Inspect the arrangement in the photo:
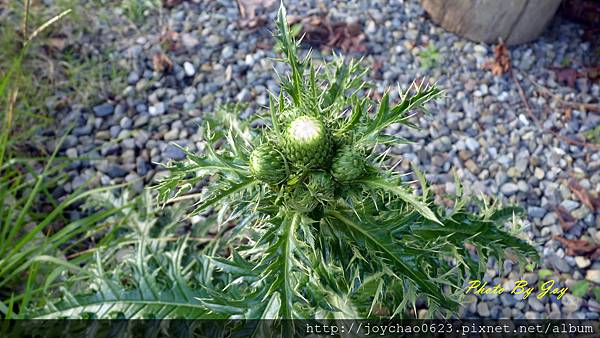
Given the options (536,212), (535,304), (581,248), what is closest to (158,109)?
(536,212)

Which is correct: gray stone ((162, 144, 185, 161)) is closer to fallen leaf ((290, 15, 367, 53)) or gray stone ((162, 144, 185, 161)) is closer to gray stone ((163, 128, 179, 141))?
gray stone ((163, 128, 179, 141))

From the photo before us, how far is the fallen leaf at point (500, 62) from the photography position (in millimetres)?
3846

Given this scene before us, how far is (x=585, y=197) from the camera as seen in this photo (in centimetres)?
321

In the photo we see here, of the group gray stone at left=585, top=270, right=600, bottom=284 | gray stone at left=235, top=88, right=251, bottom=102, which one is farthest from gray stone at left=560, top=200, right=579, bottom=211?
gray stone at left=235, top=88, right=251, bottom=102

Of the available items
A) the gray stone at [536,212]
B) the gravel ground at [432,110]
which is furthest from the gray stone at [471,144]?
the gray stone at [536,212]

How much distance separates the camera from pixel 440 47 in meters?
4.00

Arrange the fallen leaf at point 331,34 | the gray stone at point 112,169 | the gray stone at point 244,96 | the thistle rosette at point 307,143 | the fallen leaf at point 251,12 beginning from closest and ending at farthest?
the thistle rosette at point 307,143 → the gray stone at point 112,169 → the gray stone at point 244,96 → the fallen leaf at point 331,34 → the fallen leaf at point 251,12

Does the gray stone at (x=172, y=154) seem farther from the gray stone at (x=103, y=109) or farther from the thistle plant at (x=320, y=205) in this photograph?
the thistle plant at (x=320, y=205)

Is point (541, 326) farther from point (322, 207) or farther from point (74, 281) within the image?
point (74, 281)

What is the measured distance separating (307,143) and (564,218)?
2.20 meters

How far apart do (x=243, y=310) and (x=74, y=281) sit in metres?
1.32

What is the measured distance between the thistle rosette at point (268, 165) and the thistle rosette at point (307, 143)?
0.12 feet

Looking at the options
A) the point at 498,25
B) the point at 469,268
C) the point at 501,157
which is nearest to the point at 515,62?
the point at 498,25

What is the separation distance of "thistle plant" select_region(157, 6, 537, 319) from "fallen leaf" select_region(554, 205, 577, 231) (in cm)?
132
